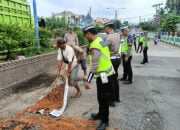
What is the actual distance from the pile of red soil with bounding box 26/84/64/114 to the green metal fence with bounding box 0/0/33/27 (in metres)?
3.86

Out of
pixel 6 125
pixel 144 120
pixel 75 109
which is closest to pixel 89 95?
pixel 75 109

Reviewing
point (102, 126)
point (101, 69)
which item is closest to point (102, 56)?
point (101, 69)

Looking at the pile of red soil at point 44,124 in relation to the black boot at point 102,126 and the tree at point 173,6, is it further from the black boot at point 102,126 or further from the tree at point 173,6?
the tree at point 173,6

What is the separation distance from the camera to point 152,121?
4.98 m

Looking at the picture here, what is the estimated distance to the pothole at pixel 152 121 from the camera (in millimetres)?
4691

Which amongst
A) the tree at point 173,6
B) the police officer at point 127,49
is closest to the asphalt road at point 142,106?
the police officer at point 127,49

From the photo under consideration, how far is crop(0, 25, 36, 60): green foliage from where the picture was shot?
7968mm

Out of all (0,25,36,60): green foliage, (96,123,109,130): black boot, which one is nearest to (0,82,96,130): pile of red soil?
(96,123,109,130): black boot

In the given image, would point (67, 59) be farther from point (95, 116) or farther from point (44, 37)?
point (44, 37)

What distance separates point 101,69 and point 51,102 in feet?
6.19

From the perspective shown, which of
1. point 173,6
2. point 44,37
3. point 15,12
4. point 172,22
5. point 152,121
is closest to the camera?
point 152,121

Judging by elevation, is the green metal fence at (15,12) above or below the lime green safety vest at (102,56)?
above

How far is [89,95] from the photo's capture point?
6824 millimetres

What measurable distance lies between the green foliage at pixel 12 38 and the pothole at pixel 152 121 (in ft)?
16.0
